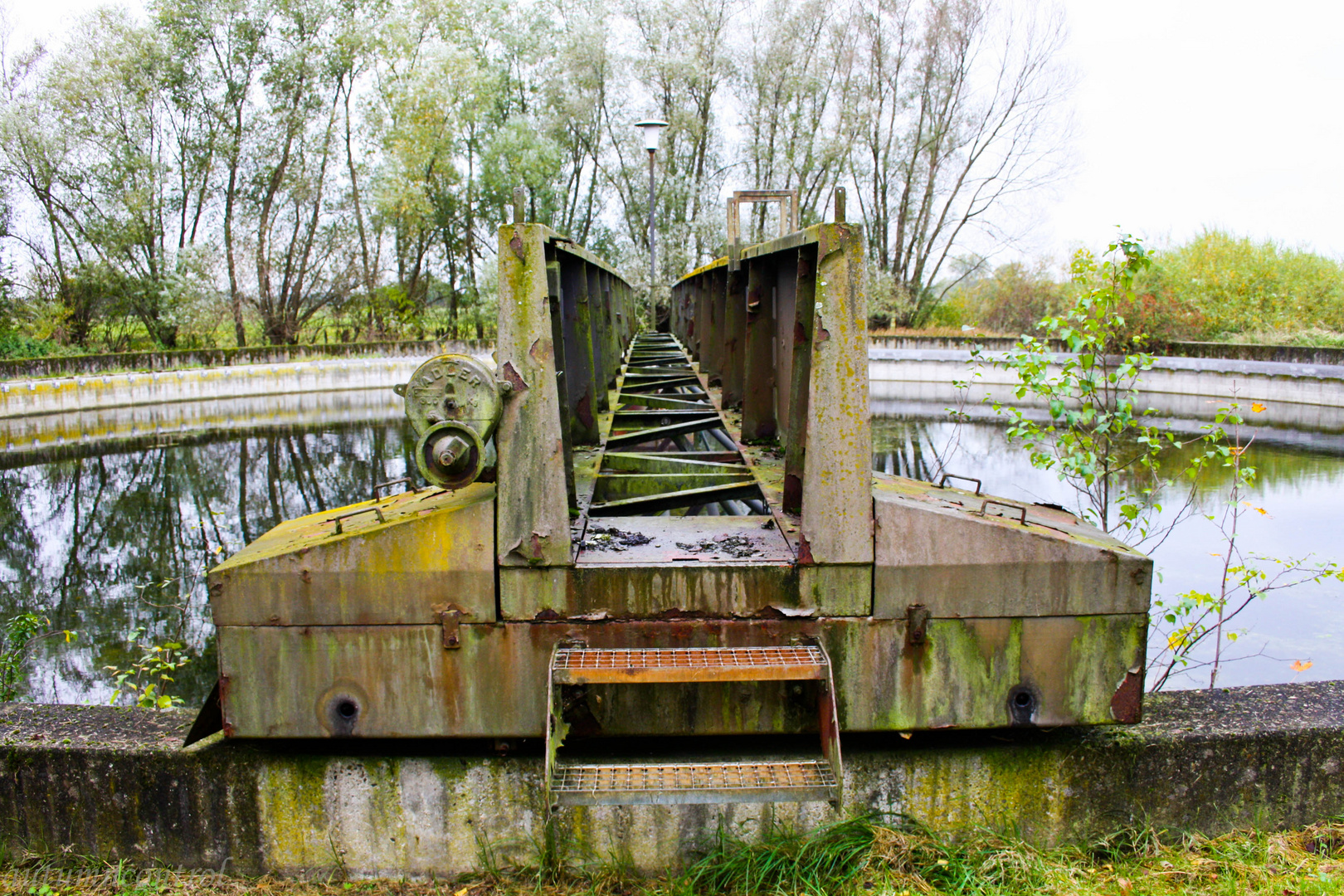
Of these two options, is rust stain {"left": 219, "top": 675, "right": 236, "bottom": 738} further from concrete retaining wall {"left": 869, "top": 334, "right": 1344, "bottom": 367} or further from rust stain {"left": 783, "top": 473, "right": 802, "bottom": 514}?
concrete retaining wall {"left": 869, "top": 334, "right": 1344, "bottom": 367}

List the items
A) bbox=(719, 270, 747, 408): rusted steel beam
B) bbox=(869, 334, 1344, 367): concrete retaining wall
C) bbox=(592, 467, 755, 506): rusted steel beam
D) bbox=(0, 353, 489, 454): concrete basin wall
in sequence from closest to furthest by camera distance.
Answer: bbox=(592, 467, 755, 506): rusted steel beam → bbox=(719, 270, 747, 408): rusted steel beam → bbox=(0, 353, 489, 454): concrete basin wall → bbox=(869, 334, 1344, 367): concrete retaining wall

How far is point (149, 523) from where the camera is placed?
12516 millimetres

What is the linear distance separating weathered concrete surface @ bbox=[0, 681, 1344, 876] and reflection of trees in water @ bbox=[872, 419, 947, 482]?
1016 cm

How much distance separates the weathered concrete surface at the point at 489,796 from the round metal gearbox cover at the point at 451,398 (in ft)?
4.41

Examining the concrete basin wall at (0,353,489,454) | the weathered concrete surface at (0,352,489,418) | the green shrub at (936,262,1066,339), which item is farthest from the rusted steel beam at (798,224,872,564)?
the green shrub at (936,262,1066,339)

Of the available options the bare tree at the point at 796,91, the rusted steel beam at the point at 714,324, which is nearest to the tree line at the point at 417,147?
the bare tree at the point at 796,91

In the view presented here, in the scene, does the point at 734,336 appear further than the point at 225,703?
Yes

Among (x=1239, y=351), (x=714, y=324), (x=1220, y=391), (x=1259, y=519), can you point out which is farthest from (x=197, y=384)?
(x=1239, y=351)

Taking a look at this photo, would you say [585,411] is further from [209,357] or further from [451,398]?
[209,357]

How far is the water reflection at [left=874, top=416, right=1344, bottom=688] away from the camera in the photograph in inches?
310

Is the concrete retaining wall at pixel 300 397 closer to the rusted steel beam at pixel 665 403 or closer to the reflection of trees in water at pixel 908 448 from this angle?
the reflection of trees in water at pixel 908 448

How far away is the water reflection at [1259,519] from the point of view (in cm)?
786

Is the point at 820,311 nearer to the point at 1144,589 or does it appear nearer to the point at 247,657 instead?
the point at 1144,589

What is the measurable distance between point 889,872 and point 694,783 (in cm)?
91
